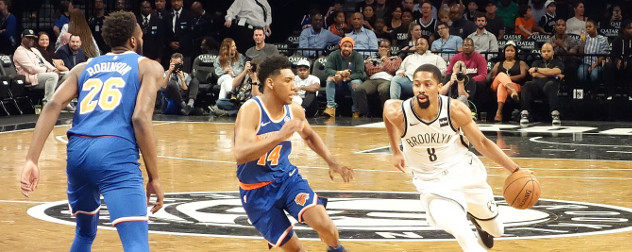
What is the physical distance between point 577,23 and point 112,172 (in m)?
16.1

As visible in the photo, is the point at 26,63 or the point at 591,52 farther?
the point at 26,63

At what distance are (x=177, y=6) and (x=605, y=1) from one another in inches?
327

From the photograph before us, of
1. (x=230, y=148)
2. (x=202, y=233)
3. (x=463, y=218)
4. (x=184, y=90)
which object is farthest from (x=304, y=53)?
(x=463, y=218)

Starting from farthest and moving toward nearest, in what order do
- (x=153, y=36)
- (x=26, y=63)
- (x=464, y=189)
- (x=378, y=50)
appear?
(x=153, y=36) → (x=26, y=63) → (x=378, y=50) → (x=464, y=189)

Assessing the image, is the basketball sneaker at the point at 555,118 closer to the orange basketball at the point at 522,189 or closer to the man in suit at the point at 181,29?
the man in suit at the point at 181,29

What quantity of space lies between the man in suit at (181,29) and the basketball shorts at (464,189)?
15.5 m

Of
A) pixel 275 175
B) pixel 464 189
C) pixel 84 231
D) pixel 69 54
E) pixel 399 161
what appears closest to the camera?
pixel 84 231

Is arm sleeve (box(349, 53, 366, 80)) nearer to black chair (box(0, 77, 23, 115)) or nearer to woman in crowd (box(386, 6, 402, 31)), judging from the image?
woman in crowd (box(386, 6, 402, 31))

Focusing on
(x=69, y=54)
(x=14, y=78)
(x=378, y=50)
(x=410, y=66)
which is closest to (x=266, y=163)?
(x=410, y=66)

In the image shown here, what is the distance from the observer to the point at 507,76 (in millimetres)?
18984

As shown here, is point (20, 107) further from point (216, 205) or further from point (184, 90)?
point (216, 205)

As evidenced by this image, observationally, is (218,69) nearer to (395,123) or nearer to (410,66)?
(410,66)

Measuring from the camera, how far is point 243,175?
659 cm

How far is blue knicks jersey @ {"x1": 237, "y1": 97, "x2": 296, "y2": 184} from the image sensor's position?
6.56 meters
